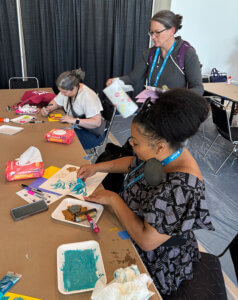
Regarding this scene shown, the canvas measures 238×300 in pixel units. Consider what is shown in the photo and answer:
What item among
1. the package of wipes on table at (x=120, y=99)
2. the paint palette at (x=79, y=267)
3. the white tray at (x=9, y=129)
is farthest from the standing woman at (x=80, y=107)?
the paint palette at (x=79, y=267)

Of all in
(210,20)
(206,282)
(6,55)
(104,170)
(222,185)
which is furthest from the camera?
(210,20)

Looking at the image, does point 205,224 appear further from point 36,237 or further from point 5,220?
point 5,220

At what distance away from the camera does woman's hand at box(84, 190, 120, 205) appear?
3.23 feet

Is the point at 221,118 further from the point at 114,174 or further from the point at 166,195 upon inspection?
the point at 166,195

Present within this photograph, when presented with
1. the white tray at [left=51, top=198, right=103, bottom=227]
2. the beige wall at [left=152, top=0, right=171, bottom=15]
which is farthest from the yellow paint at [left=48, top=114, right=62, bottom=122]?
the beige wall at [left=152, top=0, right=171, bottom=15]

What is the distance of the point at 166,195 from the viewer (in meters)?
0.83

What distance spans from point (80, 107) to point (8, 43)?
93.8 inches

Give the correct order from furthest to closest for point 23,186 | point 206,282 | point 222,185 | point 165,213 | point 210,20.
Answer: point 210,20, point 222,185, point 23,186, point 206,282, point 165,213

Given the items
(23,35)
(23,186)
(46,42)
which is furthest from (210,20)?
(23,186)

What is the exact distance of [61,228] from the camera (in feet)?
2.94

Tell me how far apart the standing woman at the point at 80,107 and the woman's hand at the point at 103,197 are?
110 centimetres

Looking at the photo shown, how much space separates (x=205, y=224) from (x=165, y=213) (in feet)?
0.56

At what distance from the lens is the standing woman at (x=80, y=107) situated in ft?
6.76

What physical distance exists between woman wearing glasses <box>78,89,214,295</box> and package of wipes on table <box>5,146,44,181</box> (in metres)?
0.34
